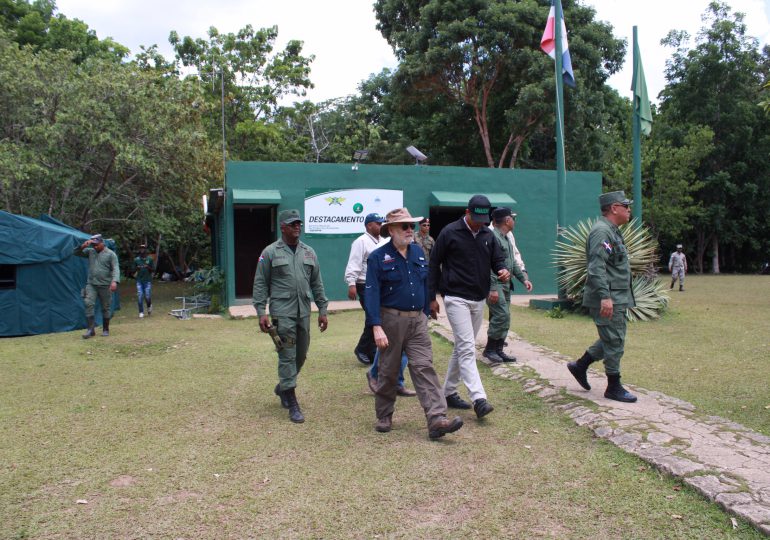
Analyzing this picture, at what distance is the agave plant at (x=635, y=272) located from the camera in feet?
37.6

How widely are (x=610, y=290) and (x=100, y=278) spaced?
342 inches

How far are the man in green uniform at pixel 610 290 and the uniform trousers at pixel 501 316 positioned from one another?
1778 mm

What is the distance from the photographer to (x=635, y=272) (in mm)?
11789

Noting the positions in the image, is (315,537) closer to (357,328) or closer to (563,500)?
(563,500)

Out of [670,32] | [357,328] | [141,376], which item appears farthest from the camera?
[670,32]

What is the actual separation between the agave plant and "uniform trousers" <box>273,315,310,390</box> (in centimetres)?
727

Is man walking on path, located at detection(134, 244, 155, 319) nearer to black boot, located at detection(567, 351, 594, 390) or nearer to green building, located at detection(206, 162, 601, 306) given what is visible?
green building, located at detection(206, 162, 601, 306)

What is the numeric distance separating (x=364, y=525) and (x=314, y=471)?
872 millimetres

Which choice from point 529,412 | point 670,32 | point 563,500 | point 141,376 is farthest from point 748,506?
point 670,32

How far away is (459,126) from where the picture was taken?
2856 cm

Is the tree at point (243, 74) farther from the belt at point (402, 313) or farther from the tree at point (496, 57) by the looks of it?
the belt at point (402, 313)

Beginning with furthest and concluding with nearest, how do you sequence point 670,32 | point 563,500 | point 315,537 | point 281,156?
1. point 670,32
2. point 281,156
3. point 563,500
4. point 315,537

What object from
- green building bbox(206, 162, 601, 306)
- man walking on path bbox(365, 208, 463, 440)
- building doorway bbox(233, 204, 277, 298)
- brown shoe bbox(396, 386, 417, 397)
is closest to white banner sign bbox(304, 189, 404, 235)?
green building bbox(206, 162, 601, 306)

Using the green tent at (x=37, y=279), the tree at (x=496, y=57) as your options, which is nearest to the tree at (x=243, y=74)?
the tree at (x=496, y=57)
